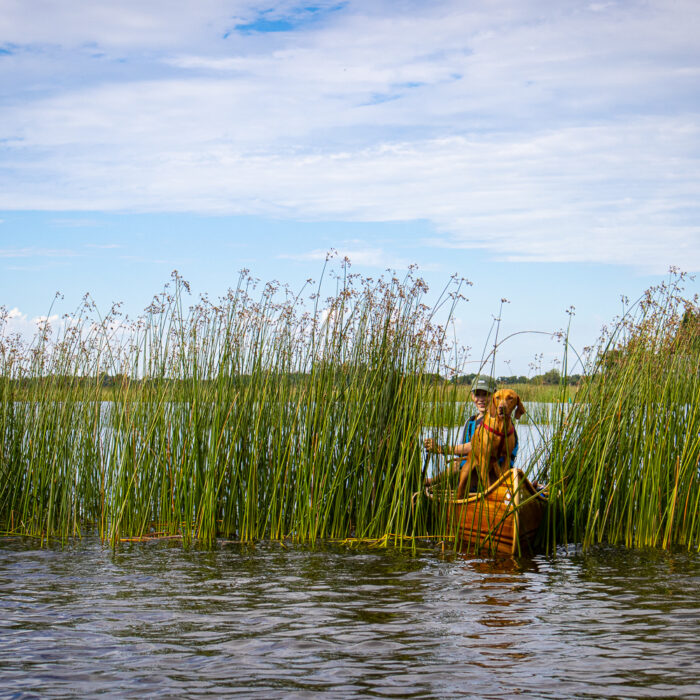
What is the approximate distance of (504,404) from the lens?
22.5 ft

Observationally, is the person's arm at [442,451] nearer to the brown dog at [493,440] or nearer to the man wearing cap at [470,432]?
the man wearing cap at [470,432]

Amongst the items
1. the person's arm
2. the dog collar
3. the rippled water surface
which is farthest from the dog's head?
the rippled water surface

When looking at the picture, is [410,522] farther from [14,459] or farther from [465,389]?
[14,459]

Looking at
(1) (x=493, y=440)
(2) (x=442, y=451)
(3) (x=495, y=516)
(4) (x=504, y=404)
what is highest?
(4) (x=504, y=404)

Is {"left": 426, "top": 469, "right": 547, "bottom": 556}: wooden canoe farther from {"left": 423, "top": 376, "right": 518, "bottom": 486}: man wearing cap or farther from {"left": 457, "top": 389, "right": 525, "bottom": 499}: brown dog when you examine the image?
{"left": 423, "top": 376, "right": 518, "bottom": 486}: man wearing cap

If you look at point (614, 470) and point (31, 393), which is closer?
point (614, 470)

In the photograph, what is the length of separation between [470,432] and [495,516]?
106 cm

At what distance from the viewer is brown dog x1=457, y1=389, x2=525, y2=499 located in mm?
6559

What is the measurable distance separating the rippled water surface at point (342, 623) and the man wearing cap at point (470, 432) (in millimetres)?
850

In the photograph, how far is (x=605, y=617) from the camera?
16.4 ft

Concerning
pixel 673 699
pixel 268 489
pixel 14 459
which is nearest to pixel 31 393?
pixel 14 459

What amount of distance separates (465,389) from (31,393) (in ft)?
14.6

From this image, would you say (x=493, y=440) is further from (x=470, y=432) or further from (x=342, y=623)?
(x=342, y=623)

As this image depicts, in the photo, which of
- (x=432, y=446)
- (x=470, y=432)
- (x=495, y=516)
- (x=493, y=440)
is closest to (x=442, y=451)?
(x=432, y=446)
